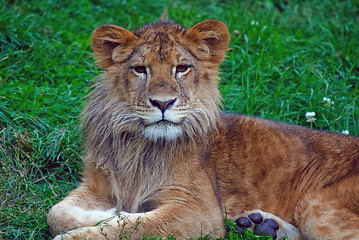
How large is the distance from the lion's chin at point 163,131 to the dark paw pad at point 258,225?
0.82 meters

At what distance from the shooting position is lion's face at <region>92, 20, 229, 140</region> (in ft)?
13.6

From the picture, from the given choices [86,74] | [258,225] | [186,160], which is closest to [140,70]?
[186,160]

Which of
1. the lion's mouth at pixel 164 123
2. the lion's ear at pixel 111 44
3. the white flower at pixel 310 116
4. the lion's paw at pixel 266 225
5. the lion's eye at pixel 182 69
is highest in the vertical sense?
the lion's ear at pixel 111 44

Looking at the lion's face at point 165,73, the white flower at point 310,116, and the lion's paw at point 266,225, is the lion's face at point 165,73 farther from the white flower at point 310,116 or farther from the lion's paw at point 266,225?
the white flower at point 310,116

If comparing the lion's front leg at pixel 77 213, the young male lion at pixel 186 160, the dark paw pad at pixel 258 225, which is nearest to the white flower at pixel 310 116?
the young male lion at pixel 186 160

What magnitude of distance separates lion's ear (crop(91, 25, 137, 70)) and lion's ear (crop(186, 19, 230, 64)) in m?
0.46

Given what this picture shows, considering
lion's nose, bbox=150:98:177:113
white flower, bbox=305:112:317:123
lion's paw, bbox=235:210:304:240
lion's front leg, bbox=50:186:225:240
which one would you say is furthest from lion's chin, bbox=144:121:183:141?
white flower, bbox=305:112:317:123

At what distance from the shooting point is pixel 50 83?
6340 mm

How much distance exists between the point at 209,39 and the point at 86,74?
225cm

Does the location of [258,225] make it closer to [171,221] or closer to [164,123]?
[171,221]

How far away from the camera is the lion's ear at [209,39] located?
4461mm

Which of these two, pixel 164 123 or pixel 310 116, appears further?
A: pixel 310 116

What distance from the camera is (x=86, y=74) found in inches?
253

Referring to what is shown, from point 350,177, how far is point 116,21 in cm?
409
